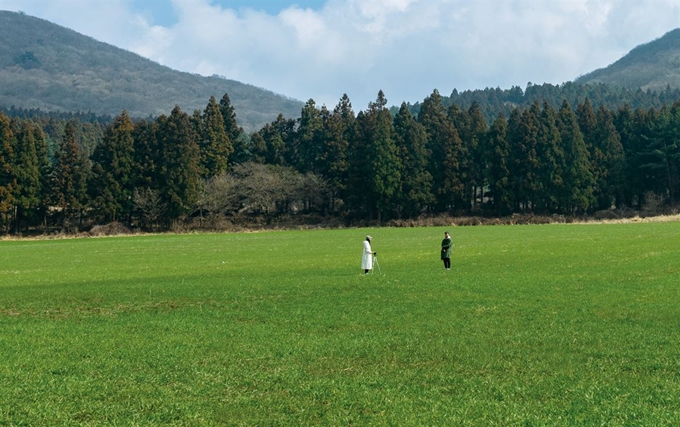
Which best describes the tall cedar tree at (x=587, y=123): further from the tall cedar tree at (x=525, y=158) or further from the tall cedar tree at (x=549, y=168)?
the tall cedar tree at (x=525, y=158)

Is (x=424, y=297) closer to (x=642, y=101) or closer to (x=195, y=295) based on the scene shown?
(x=195, y=295)

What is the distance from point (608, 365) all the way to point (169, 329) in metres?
9.93

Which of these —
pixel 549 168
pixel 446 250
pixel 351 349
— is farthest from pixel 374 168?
pixel 351 349

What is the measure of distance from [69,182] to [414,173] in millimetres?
45899

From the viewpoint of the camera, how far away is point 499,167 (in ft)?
286

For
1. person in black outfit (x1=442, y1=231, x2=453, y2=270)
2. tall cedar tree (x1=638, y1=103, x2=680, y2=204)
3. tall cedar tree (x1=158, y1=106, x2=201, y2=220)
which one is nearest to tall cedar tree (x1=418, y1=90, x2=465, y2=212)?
tall cedar tree (x1=638, y1=103, x2=680, y2=204)

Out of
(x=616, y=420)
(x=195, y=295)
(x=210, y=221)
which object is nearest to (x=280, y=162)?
(x=210, y=221)

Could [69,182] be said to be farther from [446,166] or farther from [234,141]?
[446,166]

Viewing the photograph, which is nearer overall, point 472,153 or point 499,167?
point 499,167

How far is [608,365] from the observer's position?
1084 cm

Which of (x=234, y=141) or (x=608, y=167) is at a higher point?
(x=234, y=141)

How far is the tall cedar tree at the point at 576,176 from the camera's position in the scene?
275 feet

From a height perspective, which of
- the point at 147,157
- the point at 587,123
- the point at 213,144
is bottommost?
the point at 147,157

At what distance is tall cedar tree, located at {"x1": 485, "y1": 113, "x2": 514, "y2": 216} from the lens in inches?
3371
